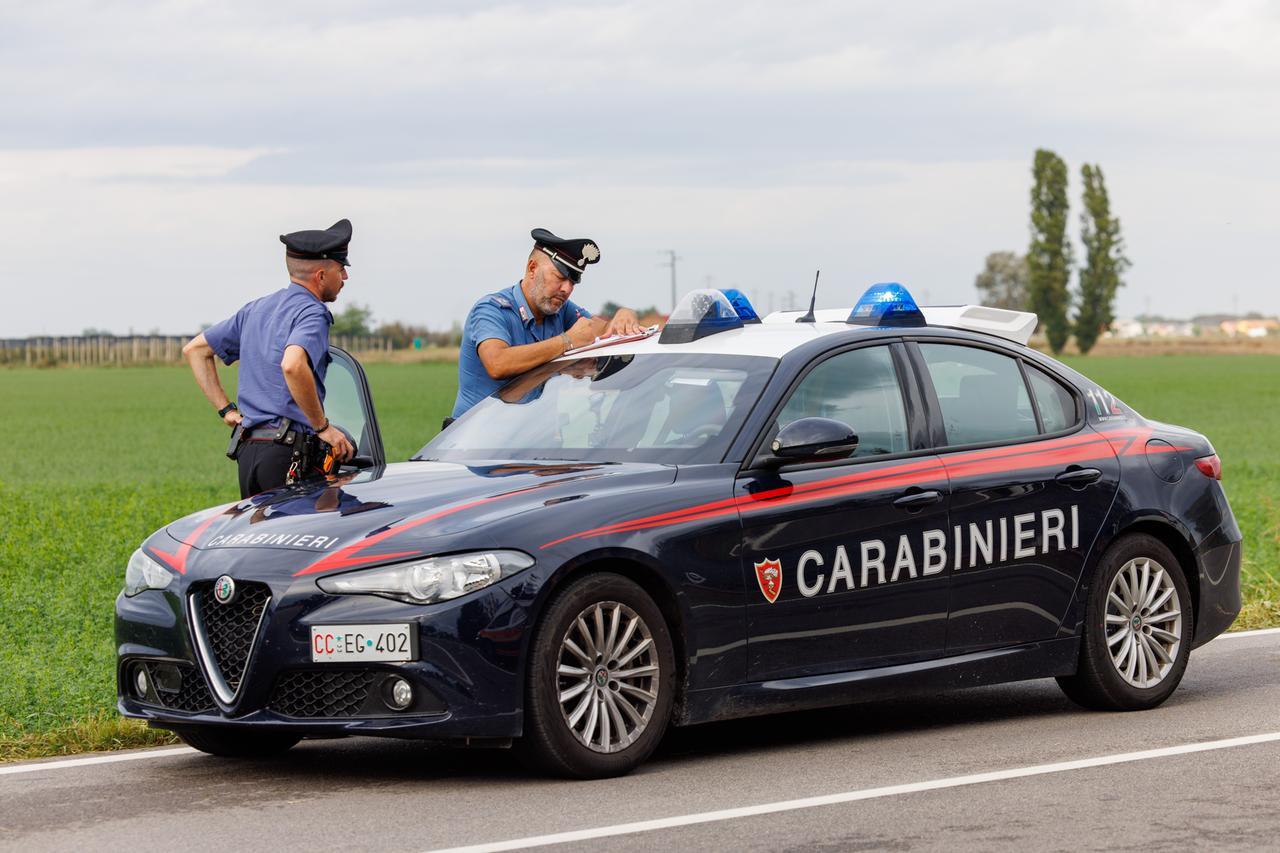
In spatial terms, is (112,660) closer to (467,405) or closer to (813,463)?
(467,405)

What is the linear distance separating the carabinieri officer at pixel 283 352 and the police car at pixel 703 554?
22 centimetres

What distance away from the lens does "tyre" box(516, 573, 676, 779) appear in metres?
6.72

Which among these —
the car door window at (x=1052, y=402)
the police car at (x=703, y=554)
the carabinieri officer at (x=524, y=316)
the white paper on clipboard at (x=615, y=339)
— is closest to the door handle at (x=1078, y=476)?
the police car at (x=703, y=554)

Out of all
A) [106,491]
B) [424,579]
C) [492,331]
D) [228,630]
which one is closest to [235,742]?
[228,630]

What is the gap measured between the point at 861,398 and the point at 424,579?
2.23m

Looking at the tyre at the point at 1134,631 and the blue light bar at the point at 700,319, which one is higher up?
the blue light bar at the point at 700,319

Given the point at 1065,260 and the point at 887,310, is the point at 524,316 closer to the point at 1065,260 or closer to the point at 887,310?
the point at 887,310

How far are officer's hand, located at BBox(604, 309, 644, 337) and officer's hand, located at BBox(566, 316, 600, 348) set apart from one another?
0.08 metres

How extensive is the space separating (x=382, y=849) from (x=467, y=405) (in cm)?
393

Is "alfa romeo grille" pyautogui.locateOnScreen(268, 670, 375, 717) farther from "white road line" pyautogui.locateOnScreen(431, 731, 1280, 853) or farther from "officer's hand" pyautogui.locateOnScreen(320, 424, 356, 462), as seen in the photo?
"officer's hand" pyautogui.locateOnScreen(320, 424, 356, 462)

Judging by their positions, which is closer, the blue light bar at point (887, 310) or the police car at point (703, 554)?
the police car at point (703, 554)

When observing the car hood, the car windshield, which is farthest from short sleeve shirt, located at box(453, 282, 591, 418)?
the car hood

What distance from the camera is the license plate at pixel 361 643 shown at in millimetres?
6527

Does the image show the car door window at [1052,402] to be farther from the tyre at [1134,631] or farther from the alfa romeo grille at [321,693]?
the alfa romeo grille at [321,693]
